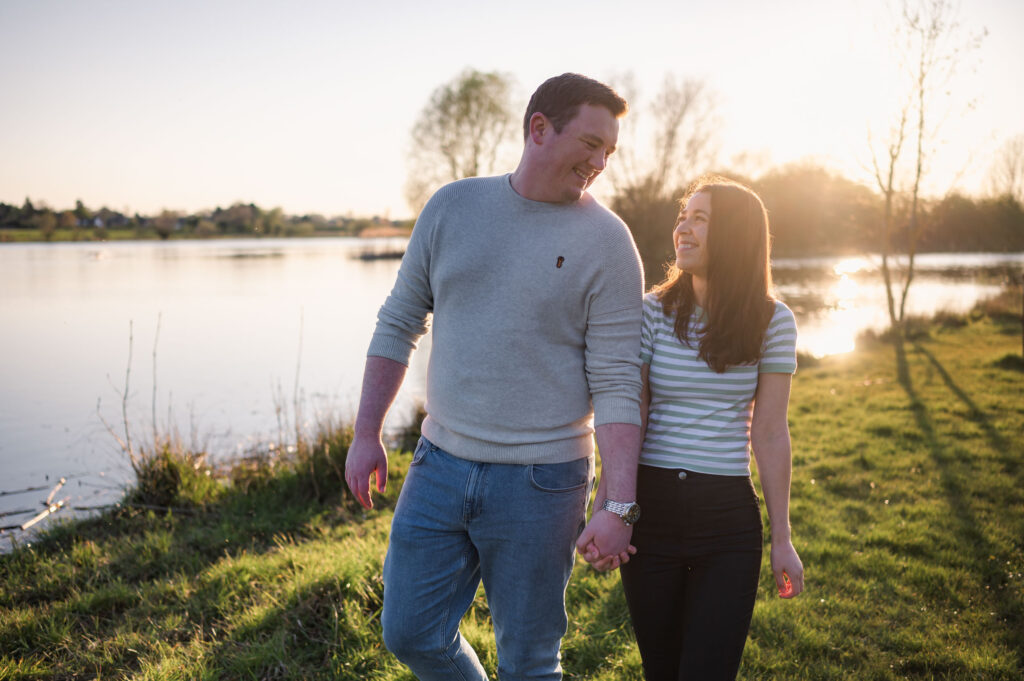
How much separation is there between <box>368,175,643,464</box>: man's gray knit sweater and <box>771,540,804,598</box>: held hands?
0.64 m

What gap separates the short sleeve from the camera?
2.05 m

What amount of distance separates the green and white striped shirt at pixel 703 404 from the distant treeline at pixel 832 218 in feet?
6.34

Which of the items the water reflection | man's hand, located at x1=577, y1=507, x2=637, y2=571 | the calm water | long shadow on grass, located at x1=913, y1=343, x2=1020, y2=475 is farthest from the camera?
the water reflection

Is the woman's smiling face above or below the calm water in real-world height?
above

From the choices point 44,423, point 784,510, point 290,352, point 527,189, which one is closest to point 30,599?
point 527,189

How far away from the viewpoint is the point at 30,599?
3998 millimetres

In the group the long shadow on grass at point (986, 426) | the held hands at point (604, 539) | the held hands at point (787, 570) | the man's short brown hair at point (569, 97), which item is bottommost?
the long shadow on grass at point (986, 426)

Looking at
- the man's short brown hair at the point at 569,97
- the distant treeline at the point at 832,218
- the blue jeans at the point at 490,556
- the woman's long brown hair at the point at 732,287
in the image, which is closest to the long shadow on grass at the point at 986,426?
the distant treeline at the point at 832,218

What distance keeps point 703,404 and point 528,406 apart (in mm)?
562

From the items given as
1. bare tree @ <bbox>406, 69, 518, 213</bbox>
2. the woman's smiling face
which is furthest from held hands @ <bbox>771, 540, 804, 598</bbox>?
bare tree @ <bbox>406, 69, 518, 213</bbox>

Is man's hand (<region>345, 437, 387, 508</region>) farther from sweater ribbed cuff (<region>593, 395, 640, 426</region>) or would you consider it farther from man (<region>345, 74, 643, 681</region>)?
sweater ribbed cuff (<region>593, 395, 640, 426</region>)

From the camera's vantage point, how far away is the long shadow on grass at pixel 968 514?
343 centimetres

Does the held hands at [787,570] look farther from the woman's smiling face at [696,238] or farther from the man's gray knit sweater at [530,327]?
the woman's smiling face at [696,238]

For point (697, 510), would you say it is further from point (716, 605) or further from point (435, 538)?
point (435, 538)
